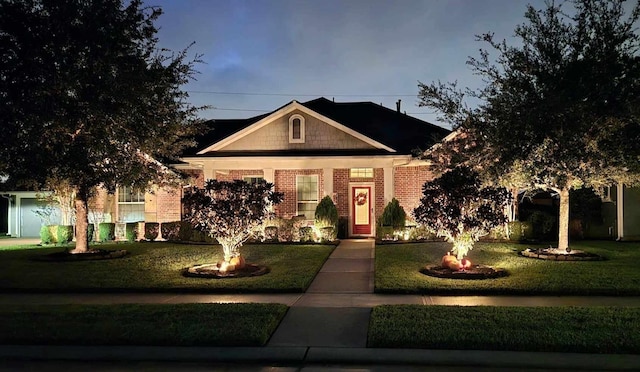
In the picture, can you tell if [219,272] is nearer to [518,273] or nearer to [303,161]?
[518,273]

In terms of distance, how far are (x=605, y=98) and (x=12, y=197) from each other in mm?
24791

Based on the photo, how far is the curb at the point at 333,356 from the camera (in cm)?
573

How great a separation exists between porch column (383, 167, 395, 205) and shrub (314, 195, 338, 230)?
6.65 ft

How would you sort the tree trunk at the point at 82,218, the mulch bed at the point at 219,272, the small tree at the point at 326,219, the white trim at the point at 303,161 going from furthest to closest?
the white trim at the point at 303,161, the small tree at the point at 326,219, the tree trunk at the point at 82,218, the mulch bed at the point at 219,272

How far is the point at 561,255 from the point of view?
44.3ft

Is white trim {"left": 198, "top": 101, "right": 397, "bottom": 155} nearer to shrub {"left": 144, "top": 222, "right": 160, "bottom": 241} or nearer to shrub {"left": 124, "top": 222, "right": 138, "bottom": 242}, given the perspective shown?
shrub {"left": 144, "top": 222, "right": 160, "bottom": 241}

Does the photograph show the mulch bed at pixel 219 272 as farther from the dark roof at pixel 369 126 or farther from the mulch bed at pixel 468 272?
the dark roof at pixel 369 126

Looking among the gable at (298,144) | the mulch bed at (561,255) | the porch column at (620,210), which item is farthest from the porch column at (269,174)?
the porch column at (620,210)

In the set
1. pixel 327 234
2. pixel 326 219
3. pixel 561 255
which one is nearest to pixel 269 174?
pixel 326 219

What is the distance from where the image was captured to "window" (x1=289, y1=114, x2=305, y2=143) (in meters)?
20.1

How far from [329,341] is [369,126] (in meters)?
18.4

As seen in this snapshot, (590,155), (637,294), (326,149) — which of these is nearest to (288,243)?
(326,149)

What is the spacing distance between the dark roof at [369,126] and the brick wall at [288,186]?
3.18ft

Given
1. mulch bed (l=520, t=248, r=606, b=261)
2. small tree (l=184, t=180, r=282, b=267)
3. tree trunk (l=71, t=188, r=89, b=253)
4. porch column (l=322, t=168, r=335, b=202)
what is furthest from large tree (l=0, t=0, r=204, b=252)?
mulch bed (l=520, t=248, r=606, b=261)
